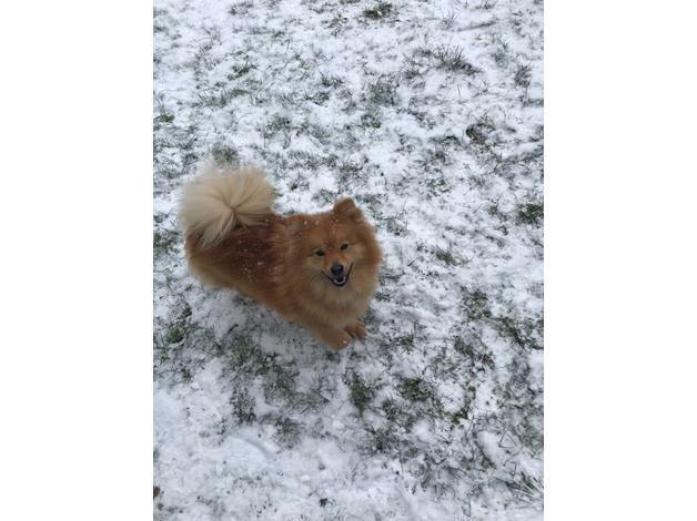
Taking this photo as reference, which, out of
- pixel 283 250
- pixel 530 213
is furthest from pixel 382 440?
pixel 530 213

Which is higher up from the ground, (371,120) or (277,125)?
(371,120)

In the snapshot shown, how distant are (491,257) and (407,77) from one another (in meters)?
2.05

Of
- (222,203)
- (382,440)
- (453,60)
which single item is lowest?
(382,440)

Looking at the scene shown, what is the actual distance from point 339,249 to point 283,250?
1.36 ft

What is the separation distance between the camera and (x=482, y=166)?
3971 millimetres

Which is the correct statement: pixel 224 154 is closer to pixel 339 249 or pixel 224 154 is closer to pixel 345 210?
pixel 345 210

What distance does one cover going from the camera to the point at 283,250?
291 centimetres

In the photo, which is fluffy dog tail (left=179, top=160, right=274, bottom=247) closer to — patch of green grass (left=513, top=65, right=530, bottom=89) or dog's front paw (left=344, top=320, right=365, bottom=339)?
dog's front paw (left=344, top=320, right=365, bottom=339)

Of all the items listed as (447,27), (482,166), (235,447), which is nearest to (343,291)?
(235,447)

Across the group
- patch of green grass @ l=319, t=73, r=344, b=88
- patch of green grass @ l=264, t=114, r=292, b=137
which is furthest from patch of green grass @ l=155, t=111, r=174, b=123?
patch of green grass @ l=319, t=73, r=344, b=88

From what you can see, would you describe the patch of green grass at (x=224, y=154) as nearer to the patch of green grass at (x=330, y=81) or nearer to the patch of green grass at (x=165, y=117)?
the patch of green grass at (x=165, y=117)

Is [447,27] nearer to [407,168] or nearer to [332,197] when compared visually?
[407,168]

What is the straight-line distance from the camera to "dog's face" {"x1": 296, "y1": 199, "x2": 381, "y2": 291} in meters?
2.68

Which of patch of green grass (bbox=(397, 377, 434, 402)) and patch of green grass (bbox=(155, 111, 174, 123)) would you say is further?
patch of green grass (bbox=(155, 111, 174, 123))
